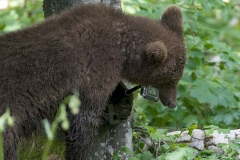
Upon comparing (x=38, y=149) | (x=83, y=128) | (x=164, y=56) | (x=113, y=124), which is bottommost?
(x=38, y=149)

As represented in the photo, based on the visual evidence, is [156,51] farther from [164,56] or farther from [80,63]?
[80,63]

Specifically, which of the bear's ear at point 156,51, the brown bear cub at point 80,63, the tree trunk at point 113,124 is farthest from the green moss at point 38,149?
the bear's ear at point 156,51

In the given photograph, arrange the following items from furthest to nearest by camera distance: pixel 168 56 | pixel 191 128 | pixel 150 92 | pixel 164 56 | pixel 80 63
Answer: pixel 150 92 → pixel 191 128 → pixel 168 56 → pixel 164 56 → pixel 80 63

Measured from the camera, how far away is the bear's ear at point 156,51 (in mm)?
5918

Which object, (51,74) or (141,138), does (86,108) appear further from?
(141,138)

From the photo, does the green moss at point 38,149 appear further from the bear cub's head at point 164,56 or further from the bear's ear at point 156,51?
the bear's ear at point 156,51

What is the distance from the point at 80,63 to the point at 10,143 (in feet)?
3.32

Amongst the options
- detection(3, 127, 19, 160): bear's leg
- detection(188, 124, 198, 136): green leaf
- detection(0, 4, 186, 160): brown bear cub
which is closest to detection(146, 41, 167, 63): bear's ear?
detection(0, 4, 186, 160): brown bear cub

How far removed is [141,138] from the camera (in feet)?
22.6

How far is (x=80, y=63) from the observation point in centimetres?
573

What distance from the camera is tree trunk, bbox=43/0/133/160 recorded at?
6.40 metres

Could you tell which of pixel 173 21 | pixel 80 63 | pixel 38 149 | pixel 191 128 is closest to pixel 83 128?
pixel 80 63

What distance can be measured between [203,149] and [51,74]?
6.92ft

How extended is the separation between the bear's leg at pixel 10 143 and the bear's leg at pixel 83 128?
2.08 ft
